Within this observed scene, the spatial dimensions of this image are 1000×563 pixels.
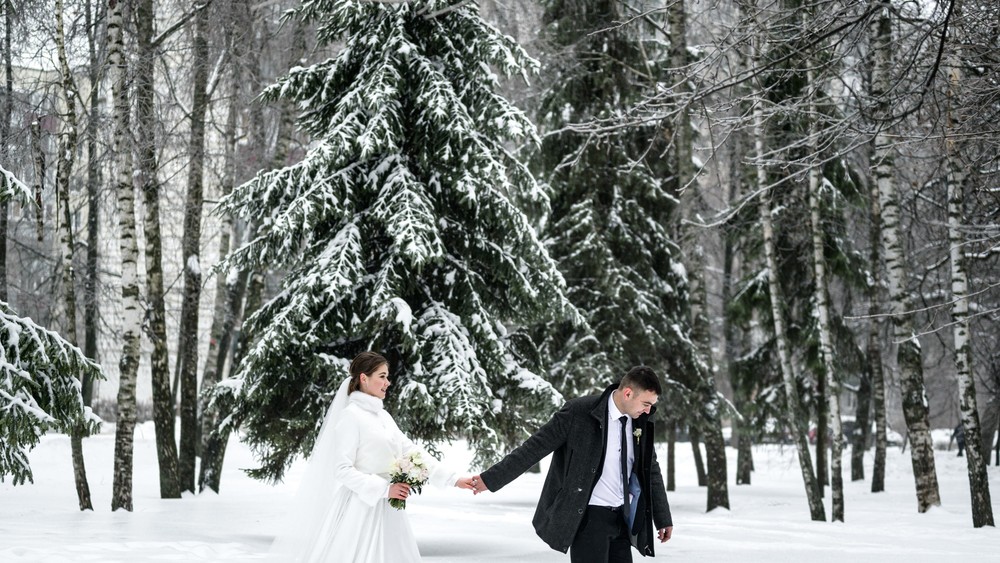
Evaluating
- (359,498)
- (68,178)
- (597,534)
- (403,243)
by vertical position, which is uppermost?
(68,178)

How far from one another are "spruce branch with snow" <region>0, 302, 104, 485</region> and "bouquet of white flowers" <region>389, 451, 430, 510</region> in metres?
3.41

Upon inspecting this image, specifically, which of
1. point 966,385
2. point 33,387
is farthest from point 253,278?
point 966,385

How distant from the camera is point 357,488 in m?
6.39

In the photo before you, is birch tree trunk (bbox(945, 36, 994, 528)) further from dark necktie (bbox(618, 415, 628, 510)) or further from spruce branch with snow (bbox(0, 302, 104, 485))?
spruce branch with snow (bbox(0, 302, 104, 485))

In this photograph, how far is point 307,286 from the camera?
37.8 feet

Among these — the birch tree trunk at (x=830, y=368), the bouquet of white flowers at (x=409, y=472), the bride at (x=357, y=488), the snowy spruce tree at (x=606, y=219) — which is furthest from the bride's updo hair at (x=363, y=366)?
the snowy spruce tree at (x=606, y=219)

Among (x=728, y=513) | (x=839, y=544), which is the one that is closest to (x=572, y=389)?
(x=728, y=513)

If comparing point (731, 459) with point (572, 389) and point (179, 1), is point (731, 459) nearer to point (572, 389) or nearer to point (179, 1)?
point (572, 389)

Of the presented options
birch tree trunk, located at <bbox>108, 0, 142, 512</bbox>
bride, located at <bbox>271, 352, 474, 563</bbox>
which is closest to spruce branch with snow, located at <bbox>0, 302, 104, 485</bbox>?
bride, located at <bbox>271, 352, 474, 563</bbox>

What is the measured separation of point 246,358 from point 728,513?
1037 cm

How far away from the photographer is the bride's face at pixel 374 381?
671cm

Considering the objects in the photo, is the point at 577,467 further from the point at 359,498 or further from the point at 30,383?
the point at 30,383

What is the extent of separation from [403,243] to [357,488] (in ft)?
17.6

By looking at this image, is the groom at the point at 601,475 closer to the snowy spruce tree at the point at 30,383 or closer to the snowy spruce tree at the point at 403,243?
the snowy spruce tree at the point at 30,383
